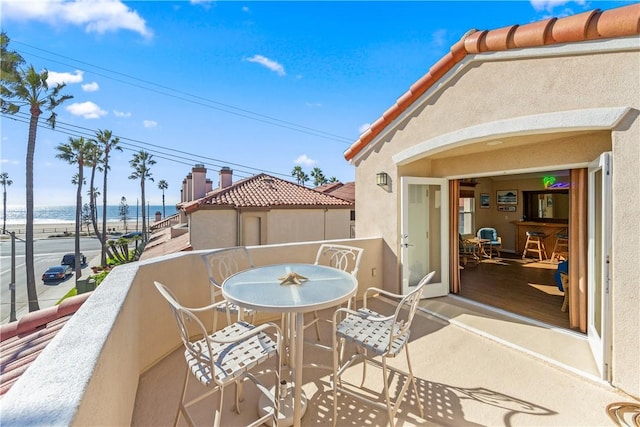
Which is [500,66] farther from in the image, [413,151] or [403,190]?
[403,190]

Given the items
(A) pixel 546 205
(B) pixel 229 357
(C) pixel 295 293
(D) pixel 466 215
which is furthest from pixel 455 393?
(A) pixel 546 205

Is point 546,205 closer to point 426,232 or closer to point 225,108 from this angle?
point 426,232

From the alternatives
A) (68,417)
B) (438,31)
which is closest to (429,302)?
(68,417)

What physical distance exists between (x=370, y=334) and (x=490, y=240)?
943cm

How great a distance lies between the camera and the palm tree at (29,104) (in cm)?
1290

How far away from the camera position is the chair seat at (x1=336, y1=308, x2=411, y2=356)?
2.49 m

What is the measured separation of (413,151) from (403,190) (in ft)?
2.59

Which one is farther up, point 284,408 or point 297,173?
point 297,173

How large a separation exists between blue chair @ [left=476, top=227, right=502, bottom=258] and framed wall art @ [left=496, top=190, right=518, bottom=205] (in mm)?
1449

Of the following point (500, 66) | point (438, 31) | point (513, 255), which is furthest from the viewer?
point (513, 255)

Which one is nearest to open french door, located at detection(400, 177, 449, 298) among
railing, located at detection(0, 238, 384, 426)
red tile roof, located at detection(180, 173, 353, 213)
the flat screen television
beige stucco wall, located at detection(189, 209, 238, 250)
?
railing, located at detection(0, 238, 384, 426)

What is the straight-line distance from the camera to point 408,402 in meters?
2.81

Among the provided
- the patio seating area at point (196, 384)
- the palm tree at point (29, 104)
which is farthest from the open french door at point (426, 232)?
the palm tree at point (29, 104)

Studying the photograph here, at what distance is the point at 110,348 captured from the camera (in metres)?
1.65
